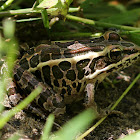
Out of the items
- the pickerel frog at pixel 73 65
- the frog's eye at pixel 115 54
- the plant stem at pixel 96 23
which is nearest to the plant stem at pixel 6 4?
the pickerel frog at pixel 73 65

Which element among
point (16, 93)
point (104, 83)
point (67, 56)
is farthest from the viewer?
point (104, 83)

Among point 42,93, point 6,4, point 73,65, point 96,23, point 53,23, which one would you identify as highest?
point 6,4

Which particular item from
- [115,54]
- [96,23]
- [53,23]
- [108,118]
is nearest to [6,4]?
[53,23]

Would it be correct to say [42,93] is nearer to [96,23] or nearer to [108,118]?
[108,118]

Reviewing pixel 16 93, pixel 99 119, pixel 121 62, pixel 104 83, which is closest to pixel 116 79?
pixel 104 83

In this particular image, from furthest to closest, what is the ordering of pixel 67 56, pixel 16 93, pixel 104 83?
pixel 104 83
pixel 67 56
pixel 16 93

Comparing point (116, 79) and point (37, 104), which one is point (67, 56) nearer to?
point (37, 104)
